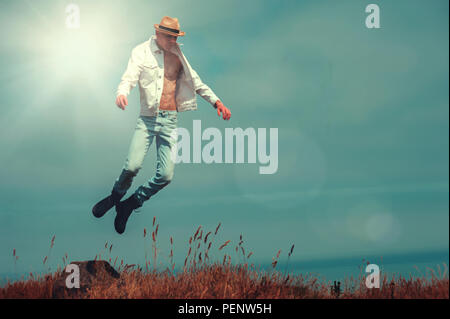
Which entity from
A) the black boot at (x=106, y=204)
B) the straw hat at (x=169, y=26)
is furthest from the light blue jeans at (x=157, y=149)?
the straw hat at (x=169, y=26)

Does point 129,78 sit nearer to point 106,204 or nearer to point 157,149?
point 157,149

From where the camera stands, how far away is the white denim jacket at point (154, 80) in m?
7.12

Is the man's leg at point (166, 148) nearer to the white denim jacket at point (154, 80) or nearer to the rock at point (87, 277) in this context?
the white denim jacket at point (154, 80)

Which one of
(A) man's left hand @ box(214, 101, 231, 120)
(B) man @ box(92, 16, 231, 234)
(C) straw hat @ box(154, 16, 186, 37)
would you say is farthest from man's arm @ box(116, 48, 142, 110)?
(A) man's left hand @ box(214, 101, 231, 120)

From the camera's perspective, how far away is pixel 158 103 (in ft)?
23.6

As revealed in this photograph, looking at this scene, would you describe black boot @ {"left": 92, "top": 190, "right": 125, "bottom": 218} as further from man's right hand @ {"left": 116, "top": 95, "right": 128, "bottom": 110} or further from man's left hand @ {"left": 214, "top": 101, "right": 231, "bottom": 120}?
man's left hand @ {"left": 214, "top": 101, "right": 231, "bottom": 120}

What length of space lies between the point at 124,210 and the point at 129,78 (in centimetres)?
218

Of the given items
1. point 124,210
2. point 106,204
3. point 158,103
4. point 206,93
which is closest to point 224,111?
point 206,93

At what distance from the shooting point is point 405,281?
6.53m

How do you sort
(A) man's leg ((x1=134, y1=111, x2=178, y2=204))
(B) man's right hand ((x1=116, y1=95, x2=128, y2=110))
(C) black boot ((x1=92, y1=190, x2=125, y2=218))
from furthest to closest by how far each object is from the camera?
(C) black boot ((x1=92, y1=190, x2=125, y2=218)) < (A) man's leg ((x1=134, y1=111, x2=178, y2=204)) < (B) man's right hand ((x1=116, y1=95, x2=128, y2=110))

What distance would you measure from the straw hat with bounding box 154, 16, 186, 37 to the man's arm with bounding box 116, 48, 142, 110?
54 centimetres

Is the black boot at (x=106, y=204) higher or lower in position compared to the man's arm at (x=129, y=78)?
lower

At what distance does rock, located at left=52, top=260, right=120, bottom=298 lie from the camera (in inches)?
247
